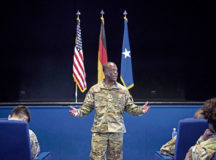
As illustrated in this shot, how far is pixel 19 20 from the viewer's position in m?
5.18

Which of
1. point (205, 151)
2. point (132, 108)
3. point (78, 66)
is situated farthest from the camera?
point (78, 66)

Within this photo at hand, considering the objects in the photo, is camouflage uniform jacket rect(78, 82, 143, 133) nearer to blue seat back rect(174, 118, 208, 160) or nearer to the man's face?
the man's face

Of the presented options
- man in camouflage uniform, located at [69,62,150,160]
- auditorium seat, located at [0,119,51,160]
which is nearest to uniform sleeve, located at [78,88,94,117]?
man in camouflage uniform, located at [69,62,150,160]

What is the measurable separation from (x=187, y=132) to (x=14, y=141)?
1383 millimetres

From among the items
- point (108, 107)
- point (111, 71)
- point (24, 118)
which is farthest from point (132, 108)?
point (24, 118)

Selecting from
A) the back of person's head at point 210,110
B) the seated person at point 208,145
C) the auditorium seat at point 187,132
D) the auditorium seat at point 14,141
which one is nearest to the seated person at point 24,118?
the auditorium seat at point 14,141

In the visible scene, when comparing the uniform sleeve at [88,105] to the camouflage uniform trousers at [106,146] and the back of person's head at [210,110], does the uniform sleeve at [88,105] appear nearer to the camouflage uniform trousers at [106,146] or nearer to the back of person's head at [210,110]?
the camouflage uniform trousers at [106,146]

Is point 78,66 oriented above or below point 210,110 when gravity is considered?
above

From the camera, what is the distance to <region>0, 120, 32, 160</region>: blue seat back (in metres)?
2.16

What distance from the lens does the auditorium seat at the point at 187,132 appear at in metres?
2.11

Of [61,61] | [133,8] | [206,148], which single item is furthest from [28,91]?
[206,148]

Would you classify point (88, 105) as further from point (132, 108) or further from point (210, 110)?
point (210, 110)

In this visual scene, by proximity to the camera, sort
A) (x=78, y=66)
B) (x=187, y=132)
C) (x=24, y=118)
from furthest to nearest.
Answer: (x=78, y=66) < (x=24, y=118) < (x=187, y=132)

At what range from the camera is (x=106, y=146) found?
2.76 meters
